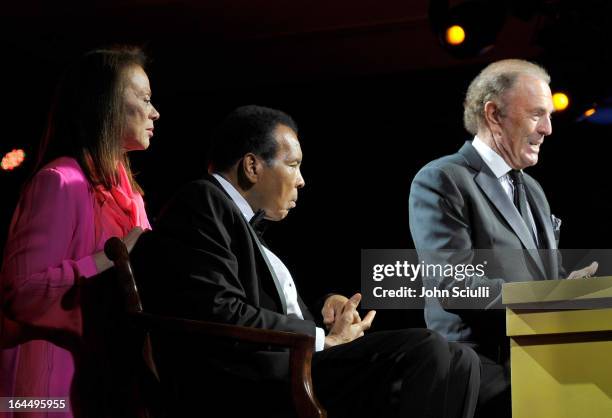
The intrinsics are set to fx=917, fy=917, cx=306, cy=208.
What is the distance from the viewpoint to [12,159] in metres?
4.92

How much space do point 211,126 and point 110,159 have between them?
3.55 metres

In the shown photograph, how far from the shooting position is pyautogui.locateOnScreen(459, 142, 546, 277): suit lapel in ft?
9.59

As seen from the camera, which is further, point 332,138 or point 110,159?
point 332,138

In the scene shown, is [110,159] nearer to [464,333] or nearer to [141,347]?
[141,347]

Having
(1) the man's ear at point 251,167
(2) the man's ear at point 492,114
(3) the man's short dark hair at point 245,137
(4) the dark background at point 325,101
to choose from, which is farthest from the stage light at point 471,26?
(1) the man's ear at point 251,167

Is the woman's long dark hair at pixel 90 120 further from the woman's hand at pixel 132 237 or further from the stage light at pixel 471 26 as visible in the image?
the stage light at pixel 471 26

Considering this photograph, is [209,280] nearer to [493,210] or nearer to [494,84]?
[493,210]

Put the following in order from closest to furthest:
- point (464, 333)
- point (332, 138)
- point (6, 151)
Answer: point (464, 333) → point (6, 151) → point (332, 138)

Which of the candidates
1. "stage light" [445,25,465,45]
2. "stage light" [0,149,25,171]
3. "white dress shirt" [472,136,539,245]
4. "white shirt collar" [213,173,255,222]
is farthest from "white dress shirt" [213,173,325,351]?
"stage light" [0,149,25,171]

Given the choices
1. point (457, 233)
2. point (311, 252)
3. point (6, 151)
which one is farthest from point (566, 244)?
point (6, 151)

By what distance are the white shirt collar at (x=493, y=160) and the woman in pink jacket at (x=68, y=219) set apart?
118 centimetres

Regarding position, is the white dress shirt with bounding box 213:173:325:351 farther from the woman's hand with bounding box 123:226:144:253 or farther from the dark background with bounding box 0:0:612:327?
the dark background with bounding box 0:0:612:327

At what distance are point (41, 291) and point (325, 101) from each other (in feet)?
12.9

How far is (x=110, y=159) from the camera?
244cm
